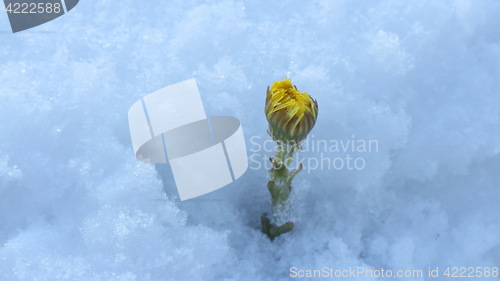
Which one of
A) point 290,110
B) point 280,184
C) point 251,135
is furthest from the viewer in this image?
point 251,135

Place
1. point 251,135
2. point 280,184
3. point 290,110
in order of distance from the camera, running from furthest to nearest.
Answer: point 251,135 < point 280,184 < point 290,110

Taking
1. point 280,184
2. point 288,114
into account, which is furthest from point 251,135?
point 288,114

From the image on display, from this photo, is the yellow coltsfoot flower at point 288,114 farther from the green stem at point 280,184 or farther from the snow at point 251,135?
the snow at point 251,135

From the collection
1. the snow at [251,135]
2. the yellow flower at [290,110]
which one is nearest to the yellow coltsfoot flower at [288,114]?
the yellow flower at [290,110]

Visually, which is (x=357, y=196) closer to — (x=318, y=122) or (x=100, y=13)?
(x=318, y=122)

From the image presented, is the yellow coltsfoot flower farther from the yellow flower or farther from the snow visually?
the snow

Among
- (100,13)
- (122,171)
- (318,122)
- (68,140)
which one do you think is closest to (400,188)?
(318,122)

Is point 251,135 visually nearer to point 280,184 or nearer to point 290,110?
point 280,184

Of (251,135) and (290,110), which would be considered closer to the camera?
(290,110)
